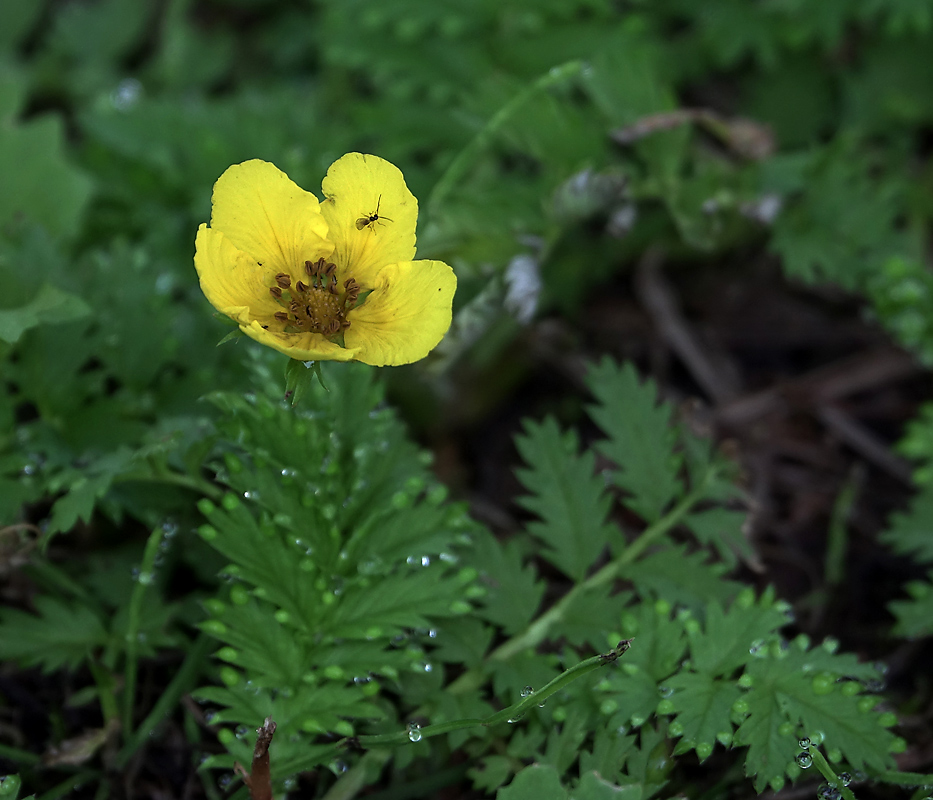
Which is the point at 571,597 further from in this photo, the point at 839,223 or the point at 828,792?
the point at 839,223

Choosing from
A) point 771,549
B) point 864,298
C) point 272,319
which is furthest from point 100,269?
point 864,298

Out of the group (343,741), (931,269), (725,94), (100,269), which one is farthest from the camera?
(725,94)

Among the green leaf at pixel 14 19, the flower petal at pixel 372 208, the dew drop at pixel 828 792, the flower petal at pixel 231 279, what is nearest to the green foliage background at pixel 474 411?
the dew drop at pixel 828 792

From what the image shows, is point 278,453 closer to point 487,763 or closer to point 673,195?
point 487,763

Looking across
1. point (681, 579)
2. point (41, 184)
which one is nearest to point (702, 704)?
point (681, 579)

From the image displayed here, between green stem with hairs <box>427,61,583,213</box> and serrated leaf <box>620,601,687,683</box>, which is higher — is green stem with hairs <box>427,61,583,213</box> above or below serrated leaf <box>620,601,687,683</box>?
above

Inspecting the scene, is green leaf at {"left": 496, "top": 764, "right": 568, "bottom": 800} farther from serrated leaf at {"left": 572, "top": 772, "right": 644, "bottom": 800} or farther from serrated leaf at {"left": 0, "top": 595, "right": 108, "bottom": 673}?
serrated leaf at {"left": 0, "top": 595, "right": 108, "bottom": 673}

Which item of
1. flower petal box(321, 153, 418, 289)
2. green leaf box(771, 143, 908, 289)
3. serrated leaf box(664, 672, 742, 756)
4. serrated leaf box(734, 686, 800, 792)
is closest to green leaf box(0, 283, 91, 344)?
flower petal box(321, 153, 418, 289)
